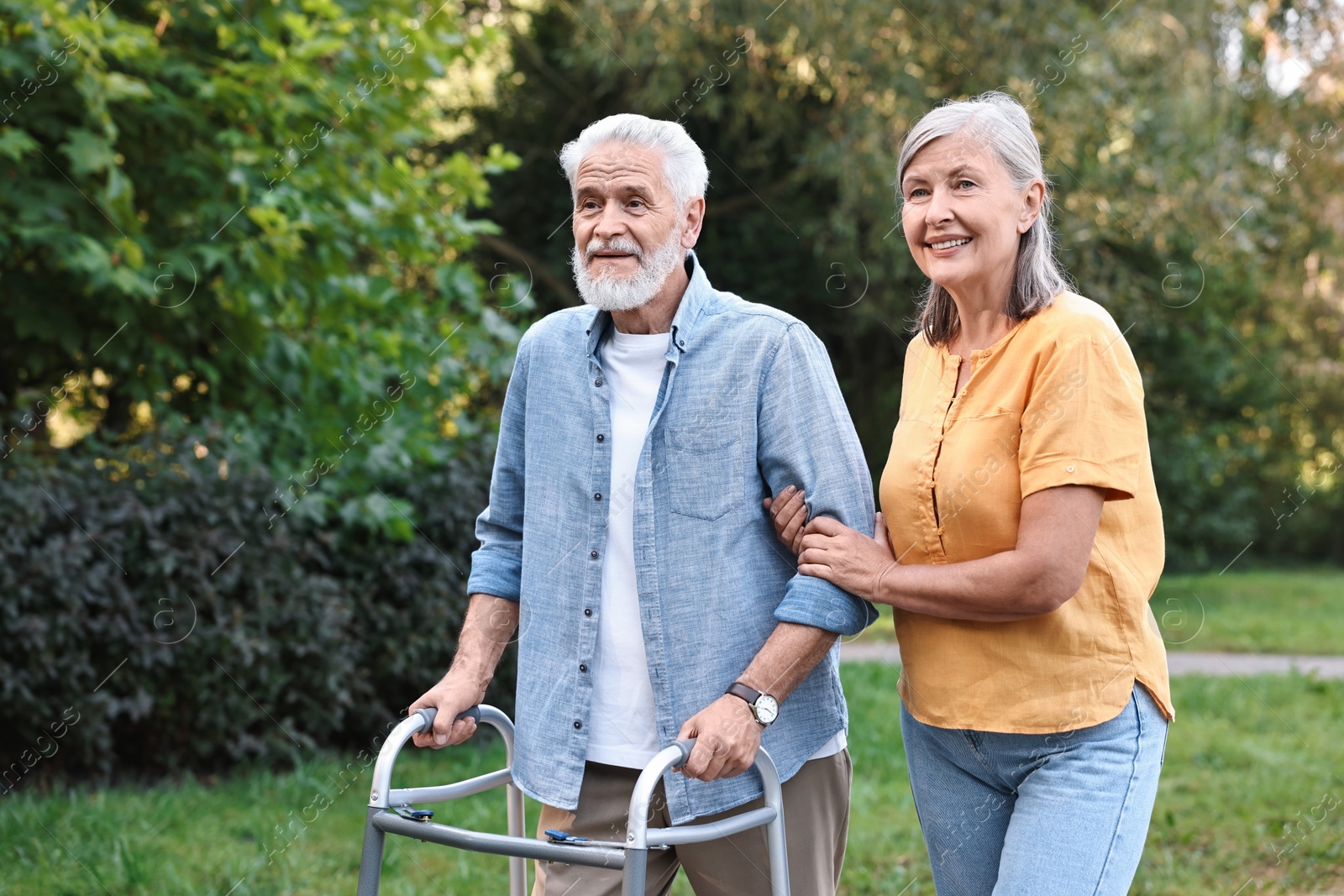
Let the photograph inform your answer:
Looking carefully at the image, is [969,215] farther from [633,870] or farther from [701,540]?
[633,870]

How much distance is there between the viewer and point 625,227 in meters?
2.28

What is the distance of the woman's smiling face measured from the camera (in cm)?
209

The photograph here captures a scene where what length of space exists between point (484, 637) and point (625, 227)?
2.75 ft

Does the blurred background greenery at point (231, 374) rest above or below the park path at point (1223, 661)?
above

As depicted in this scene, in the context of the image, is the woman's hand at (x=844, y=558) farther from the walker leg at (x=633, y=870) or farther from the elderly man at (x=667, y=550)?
the walker leg at (x=633, y=870)

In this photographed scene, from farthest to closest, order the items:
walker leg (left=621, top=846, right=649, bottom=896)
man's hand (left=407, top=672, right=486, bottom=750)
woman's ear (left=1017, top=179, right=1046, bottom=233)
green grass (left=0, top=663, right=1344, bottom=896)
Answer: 1. green grass (left=0, top=663, right=1344, bottom=896)
2. man's hand (left=407, top=672, right=486, bottom=750)
3. woman's ear (left=1017, top=179, right=1046, bottom=233)
4. walker leg (left=621, top=846, right=649, bottom=896)

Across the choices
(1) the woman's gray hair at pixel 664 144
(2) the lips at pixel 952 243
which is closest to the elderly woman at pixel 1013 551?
(2) the lips at pixel 952 243

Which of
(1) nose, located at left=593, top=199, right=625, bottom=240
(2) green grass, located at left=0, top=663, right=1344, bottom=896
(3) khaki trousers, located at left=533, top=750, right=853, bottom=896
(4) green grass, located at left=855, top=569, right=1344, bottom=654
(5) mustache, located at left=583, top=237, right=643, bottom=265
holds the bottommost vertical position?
(4) green grass, located at left=855, top=569, right=1344, bottom=654

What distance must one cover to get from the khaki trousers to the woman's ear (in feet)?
3.33

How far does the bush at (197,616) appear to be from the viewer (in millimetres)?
4812

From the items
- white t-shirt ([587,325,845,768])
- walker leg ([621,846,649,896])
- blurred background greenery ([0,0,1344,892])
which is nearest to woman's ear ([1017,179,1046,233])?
white t-shirt ([587,325,845,768])

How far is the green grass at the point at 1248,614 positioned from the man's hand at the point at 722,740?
17.2 feet

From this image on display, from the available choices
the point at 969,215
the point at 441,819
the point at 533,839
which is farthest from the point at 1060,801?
the point at 441,819

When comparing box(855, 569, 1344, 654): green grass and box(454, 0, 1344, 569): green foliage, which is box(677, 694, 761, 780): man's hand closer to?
box(855, 569, 1344, 654): green grass
